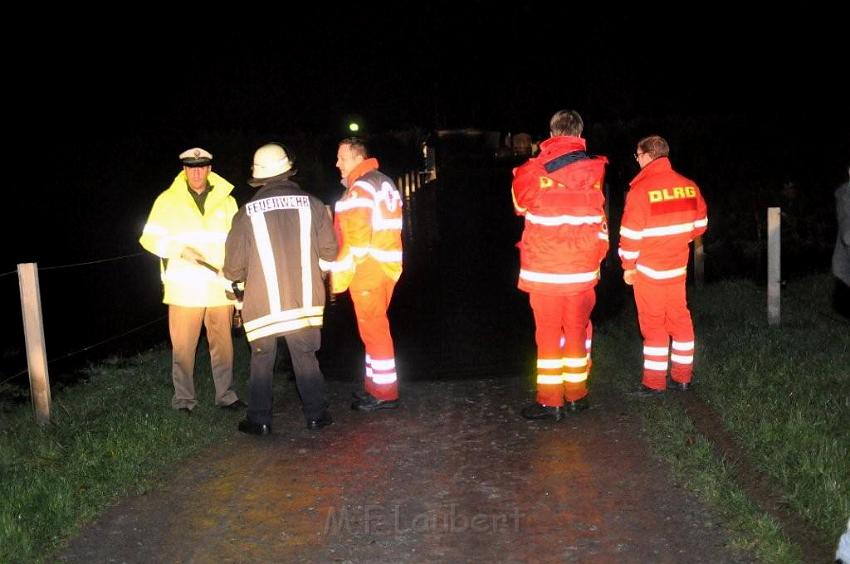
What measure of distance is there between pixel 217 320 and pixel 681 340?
342cm

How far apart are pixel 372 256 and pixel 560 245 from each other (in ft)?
4.47

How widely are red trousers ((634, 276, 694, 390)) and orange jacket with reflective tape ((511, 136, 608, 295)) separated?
705 millimetres

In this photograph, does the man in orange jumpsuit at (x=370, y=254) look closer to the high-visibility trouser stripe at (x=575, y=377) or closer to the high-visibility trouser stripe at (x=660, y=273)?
the high-visibility trouser stripe at (x=575, y=377)

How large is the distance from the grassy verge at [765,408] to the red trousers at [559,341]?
1.80 feet

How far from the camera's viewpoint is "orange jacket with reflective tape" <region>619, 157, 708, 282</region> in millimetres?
7371

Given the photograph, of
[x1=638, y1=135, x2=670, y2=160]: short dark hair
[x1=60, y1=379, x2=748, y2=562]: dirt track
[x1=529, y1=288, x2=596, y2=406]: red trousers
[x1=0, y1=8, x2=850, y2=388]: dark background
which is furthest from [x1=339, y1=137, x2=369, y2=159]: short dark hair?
[x1=0, y1=8, x2=850, y2=388]: dark background

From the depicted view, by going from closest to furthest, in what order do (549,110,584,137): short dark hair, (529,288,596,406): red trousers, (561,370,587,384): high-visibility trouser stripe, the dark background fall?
(549,110,584,137): short dark hair
(529,288,596,406): red trousers
(561,370,587,384): high-visibility trouser stripe
the dark background

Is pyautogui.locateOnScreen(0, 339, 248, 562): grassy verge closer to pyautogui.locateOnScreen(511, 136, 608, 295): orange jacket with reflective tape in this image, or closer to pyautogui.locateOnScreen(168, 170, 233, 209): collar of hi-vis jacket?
pyautogui.locateOnScreen(168, 170, 233, 209): collar of hi-vis jacket

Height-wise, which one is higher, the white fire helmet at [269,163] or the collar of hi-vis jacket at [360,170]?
the white fire helmet at [269,163]

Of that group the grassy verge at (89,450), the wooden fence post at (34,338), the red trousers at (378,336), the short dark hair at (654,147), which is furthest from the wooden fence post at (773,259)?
the wooden fence post at (34,338)

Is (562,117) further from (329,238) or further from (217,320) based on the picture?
(217,320)

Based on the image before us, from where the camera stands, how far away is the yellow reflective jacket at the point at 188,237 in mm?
7398

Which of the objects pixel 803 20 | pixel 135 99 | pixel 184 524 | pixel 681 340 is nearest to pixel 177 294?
pixel 184 524

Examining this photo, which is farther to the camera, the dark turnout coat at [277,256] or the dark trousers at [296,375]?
the dark trousers at [296,375]
